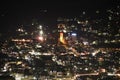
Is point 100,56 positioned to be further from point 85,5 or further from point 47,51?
point 85,5

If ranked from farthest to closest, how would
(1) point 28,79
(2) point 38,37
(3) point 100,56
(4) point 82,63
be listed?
(2) point 38,37, (3) point 100,56, (4) point 82,63, (1) point 28,79

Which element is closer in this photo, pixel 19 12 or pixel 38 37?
pixel 38 37

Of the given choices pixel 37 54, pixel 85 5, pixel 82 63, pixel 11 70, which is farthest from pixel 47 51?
pixel 85 5

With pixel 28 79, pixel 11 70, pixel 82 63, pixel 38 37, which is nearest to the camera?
pixel 28 79

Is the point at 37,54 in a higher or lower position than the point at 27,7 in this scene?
lower

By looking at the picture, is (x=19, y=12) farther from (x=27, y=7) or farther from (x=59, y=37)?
(x=59, y=37)

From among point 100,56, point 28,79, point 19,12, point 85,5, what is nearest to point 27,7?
point 19,12
